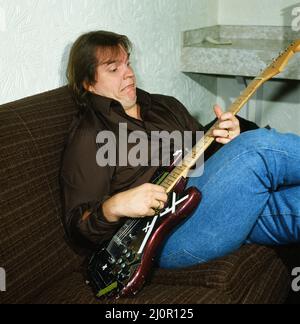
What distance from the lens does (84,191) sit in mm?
1080

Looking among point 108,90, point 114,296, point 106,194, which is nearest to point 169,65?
point 108,90

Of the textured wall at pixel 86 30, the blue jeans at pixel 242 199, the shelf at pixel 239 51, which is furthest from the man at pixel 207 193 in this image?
the shelf at pixel 239 51

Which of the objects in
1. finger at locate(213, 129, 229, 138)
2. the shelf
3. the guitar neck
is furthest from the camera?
the shelf

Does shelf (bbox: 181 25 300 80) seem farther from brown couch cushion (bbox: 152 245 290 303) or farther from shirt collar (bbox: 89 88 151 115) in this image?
brown couch cushion (bbox: 152 245 290 303)

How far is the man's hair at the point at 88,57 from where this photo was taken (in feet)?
4.05

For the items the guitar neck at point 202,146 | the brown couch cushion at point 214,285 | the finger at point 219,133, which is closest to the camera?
the brown couch cushion at point 214,285

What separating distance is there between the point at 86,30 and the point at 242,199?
0.79 metres

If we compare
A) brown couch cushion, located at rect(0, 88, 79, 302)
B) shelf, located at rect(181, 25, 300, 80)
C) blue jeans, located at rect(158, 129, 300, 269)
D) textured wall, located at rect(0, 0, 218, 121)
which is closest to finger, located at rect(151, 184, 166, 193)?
blue jeans, located at rect(158, 129, 300, 269)

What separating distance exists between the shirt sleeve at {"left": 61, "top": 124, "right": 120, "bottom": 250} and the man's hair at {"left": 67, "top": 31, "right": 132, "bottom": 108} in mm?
170

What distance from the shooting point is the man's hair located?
4.05ft

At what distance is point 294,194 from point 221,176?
0.17 metres

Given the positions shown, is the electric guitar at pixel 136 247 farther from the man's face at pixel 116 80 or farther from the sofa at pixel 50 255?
the man's face at pixel 116 80

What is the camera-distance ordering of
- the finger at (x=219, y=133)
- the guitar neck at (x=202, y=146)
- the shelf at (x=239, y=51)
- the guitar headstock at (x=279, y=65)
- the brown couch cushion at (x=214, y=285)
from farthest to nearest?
the shelf at (x=239, y=51), the guitar headstock at (x=279, y=65), the finger at (x=219, y=133), the guitar neck at (x=202, y=146), the brown couch cushion at (x=214, y=285)

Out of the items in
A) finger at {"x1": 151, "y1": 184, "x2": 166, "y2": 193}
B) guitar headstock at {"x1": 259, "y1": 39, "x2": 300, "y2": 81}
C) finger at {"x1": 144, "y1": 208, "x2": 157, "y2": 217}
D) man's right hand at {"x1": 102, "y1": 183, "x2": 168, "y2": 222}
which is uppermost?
guitar headstock at {"x1": 259, "y1": 39, "x2": 300, "y2": 81}
